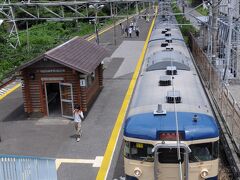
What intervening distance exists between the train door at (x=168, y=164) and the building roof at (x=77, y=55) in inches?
294

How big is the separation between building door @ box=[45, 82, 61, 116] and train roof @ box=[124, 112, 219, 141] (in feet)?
26.9

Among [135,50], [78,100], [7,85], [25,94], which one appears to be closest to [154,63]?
[78,100]

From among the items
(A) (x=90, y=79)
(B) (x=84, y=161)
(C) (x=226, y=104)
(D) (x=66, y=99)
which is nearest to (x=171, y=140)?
(B) (x=84, y=161)

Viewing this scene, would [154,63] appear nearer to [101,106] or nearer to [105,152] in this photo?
[105,152]

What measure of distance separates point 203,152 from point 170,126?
857 millimetres

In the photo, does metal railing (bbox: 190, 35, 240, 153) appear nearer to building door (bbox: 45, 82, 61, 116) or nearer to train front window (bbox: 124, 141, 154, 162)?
train front window (bbox: 124, 141, 154, 162)

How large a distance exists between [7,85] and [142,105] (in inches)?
557

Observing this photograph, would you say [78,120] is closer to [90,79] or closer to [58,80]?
[58,80]

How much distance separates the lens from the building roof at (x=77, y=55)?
580 inches

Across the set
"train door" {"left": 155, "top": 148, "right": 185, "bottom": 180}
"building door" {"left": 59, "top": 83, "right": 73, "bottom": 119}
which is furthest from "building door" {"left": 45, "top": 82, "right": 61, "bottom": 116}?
"train door" {"left": 155, "top": 148, "right": 185, "bottom": 180}

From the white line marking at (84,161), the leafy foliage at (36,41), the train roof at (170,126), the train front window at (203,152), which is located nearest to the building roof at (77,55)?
the white line marking at (84,161)

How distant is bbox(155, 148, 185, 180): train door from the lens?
302 inches

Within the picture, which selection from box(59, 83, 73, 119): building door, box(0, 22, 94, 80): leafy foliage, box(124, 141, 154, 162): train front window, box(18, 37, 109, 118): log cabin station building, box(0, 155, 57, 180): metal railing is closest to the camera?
box(124, 141, 154, 162): train front window

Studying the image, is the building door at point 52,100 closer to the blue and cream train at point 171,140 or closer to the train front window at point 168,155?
the blue and cream train at point 171,140
